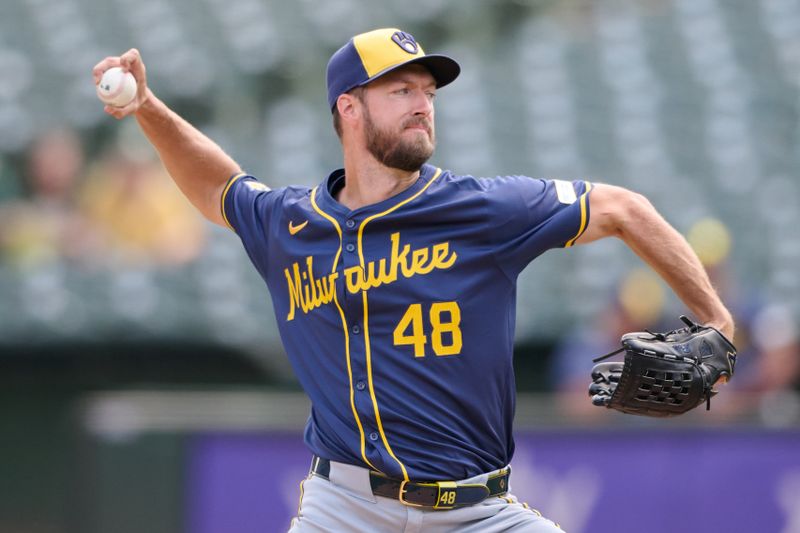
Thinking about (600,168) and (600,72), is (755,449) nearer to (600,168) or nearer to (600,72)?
(600,168)

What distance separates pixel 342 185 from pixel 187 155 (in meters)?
0.53

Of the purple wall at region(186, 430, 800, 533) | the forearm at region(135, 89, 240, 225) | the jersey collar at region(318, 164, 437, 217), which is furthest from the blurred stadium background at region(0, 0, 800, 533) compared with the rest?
the jersey collar at region(318, 164, 437, 217)

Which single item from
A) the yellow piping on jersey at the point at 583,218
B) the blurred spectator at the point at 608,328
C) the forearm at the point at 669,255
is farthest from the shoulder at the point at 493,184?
the blurred spectator at the point at 608,328

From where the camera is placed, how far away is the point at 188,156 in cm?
428

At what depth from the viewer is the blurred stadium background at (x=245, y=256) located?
6.49 meters

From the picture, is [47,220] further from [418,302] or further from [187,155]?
[418,302]

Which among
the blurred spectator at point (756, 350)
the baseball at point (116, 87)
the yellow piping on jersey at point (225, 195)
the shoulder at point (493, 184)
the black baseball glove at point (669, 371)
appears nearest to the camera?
the black baseball glove at point (669, 371)

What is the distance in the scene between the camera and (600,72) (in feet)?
37.1

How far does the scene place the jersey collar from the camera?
→ 383 centimetres

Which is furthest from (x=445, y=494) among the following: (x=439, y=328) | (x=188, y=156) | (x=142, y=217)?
(x=142, y=217)

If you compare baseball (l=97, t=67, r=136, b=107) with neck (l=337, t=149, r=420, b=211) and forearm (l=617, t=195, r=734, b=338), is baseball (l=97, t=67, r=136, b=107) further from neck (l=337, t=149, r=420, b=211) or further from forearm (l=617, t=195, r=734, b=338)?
forearm (l=617, t=195, r=734, b=338)

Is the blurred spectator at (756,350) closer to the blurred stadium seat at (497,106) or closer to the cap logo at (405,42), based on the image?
the blurred stadium seat at (497,106)

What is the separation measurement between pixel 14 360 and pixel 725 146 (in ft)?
17.7

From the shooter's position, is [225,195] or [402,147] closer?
[402,147]
